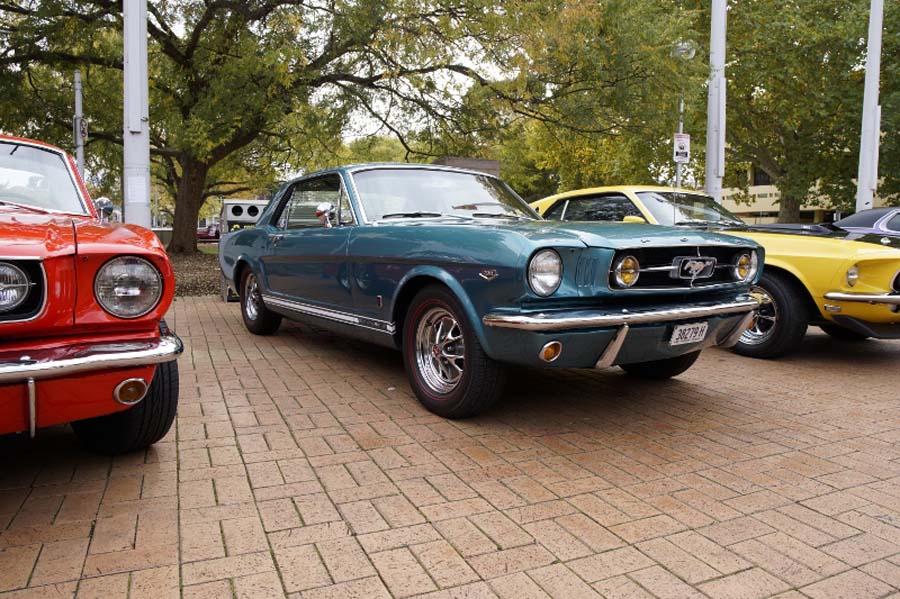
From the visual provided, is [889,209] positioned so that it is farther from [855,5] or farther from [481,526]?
[855,5]

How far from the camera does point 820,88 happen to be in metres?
22.4

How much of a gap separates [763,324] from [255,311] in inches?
199

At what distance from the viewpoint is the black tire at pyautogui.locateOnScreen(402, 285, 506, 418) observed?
385cm

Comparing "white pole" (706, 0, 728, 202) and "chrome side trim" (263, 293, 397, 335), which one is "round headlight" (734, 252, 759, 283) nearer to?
"chrome side trim" (263, 293, 397, 335)

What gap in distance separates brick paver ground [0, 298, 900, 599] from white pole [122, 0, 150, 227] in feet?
12.9

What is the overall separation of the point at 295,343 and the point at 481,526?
4274mm

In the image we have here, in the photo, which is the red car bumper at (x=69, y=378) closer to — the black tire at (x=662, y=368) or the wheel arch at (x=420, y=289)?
the wheel arch at (x=420, y=289)

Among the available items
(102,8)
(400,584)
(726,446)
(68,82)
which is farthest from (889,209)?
(68,82)

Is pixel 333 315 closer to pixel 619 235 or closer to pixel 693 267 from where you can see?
pixel 619 235

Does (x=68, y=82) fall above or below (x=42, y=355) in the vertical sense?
above

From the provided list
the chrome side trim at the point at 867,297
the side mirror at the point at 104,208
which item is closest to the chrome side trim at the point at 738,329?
the chrome side trim at the point at 867,297

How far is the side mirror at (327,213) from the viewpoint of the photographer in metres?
5.17

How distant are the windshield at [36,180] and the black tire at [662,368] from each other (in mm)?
3868

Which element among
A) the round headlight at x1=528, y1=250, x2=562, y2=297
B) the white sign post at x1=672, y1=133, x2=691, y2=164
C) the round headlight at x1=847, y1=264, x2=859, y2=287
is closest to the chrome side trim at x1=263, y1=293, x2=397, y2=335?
the round headlight at x1=528, y1=250, x2=562, y2=297
